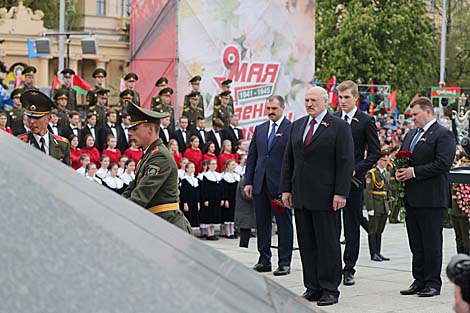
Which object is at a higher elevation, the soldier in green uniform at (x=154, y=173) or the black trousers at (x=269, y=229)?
the soldier in green uniform at (x=154, y=173)

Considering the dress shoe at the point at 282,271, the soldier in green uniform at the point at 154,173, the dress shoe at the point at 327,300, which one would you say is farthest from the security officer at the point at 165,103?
the soldier in green uniform at the point at 154,173

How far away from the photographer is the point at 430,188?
28.1 feet

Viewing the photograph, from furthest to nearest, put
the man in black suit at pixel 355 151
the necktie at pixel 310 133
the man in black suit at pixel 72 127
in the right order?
the man in black suit at pixel 72 127 < the man in black suit at pixel 355 151 < the necktie at pixel 310 133

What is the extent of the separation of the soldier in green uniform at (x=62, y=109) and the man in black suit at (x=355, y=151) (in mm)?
7904

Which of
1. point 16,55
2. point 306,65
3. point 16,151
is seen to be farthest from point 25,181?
point 16,55

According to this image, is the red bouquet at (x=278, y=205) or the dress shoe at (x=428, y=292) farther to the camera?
the red bouquet at (x=278, y=205)

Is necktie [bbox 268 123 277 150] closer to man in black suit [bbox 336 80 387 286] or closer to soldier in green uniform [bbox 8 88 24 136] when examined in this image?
man in black suit [bbox 336 80 387 286]

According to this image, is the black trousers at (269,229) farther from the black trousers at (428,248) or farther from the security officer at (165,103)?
the security officer at (165,103)

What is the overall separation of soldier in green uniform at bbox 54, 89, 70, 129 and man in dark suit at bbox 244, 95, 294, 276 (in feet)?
21.3

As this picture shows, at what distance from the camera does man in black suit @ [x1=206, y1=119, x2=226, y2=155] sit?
17209 millimetres

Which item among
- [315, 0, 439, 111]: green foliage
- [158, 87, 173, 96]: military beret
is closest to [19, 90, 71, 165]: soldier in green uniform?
[158, 87, 173, 96]: military beret

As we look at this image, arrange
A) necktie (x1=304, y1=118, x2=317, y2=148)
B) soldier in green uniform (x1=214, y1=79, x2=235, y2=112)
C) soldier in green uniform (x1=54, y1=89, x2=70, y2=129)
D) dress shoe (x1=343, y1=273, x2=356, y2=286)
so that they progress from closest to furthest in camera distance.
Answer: necktie (x1=304, y1=118, x2=317, y2=148) < dress shoe (x1=343, y1=273, x2=356, y2=286) < soldier in green uniform (x1=54, y1=89, x2=70, y2=129) < soldier in green uniform (x1=214, y1=79, x2=235, y2=112)

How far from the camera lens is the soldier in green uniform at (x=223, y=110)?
18.8m

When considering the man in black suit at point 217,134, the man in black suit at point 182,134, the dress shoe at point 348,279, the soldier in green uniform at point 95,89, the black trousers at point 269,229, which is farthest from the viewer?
the soldier in green uniform at point 95,89
